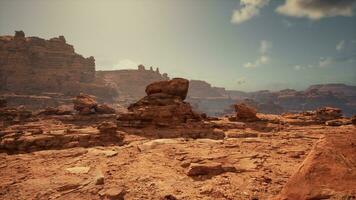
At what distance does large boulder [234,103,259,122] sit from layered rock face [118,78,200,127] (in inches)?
171

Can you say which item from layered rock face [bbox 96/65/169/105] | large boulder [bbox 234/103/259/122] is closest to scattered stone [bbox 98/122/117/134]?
large boulder [bbox 234/103/259/122]

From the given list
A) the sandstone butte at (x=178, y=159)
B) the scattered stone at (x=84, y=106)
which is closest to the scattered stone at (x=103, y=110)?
the scattered stone at (x=84, y=106)

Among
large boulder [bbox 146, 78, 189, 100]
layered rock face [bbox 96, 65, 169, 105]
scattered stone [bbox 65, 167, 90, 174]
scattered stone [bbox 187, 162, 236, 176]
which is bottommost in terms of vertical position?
scattered stone [bbox 65, 167, 90, 174]

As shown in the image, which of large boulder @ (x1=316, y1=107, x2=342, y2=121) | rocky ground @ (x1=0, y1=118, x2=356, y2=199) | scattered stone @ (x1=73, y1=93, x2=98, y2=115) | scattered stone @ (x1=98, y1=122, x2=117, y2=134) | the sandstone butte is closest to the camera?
the sandstone butte

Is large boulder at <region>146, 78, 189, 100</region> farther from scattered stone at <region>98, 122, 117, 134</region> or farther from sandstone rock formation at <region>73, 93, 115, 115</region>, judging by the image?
sandstone rock formation at <region>73, 93, 115, 115</region>

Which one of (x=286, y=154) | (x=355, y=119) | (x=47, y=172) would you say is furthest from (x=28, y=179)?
(x=355, y=119)

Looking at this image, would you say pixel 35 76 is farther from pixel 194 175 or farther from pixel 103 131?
pixel 194 175

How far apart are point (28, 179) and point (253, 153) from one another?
30.2 feet

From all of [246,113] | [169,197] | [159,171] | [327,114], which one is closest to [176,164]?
[159,171]

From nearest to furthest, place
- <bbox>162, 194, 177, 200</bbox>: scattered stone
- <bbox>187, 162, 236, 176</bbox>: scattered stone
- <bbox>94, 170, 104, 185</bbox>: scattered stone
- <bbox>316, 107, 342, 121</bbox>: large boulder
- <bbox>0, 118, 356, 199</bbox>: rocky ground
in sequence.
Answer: <bbox>162, 194, 177, 200</bbox>: scattered stone, <bbox>0, 118, 356, 199</bbox>: rocky ground, <bbox>94, 170, 104, 185</bbox>: scattered stone, <bbox>187, 162, 236, 176</bbox>: scattered stone, <bbox>316, 107, 342, 121</bbox>: large boulder

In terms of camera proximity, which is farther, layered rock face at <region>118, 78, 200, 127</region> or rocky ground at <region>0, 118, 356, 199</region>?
layered rock face at <region>118, 78, 200, 127</region>

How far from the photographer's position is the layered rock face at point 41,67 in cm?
7962

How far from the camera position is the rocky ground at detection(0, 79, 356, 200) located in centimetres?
471

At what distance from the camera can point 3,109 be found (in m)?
38.7
